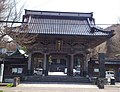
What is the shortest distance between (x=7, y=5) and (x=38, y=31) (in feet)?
42.7

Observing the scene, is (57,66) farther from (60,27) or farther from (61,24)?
(60,27)

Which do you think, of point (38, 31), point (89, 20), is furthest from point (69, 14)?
point (38, 31)

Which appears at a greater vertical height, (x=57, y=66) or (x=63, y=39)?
(x=63, y=39)

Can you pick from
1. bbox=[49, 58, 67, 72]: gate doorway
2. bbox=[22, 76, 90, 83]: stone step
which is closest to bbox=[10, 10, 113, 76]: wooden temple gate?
bbox=[22, 76, 90, 83]: stone step

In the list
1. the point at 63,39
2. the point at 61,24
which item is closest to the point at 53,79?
the point at 63,39

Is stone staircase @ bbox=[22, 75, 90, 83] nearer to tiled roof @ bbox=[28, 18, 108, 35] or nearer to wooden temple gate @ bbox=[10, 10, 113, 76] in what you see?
wooden temple gate @ bbox=[10, 10, 113, 76]

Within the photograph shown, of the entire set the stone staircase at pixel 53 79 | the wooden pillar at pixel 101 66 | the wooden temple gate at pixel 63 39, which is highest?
the wooden temple gate at pixel 63 39

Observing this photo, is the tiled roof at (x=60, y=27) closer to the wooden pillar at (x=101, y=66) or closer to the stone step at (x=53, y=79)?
the wooden pillar at (x=101, y=66)

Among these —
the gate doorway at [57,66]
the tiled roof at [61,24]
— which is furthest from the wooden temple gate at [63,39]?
the gate doorway at [57,66]

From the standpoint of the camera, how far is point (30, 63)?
2703cm

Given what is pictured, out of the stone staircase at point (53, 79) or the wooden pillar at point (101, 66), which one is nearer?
the wooden pillar at point (101, 66)

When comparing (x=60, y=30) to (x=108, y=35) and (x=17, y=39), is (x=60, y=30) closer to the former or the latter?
(x=108, y=35)

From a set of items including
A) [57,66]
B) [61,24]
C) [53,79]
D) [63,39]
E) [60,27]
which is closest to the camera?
[53,79]

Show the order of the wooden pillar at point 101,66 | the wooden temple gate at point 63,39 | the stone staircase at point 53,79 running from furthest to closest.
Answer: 1. the wooden temple gate at point 63,39
2. the stone staircase at point 53,79
3. the wooden pillar at point 101,66
